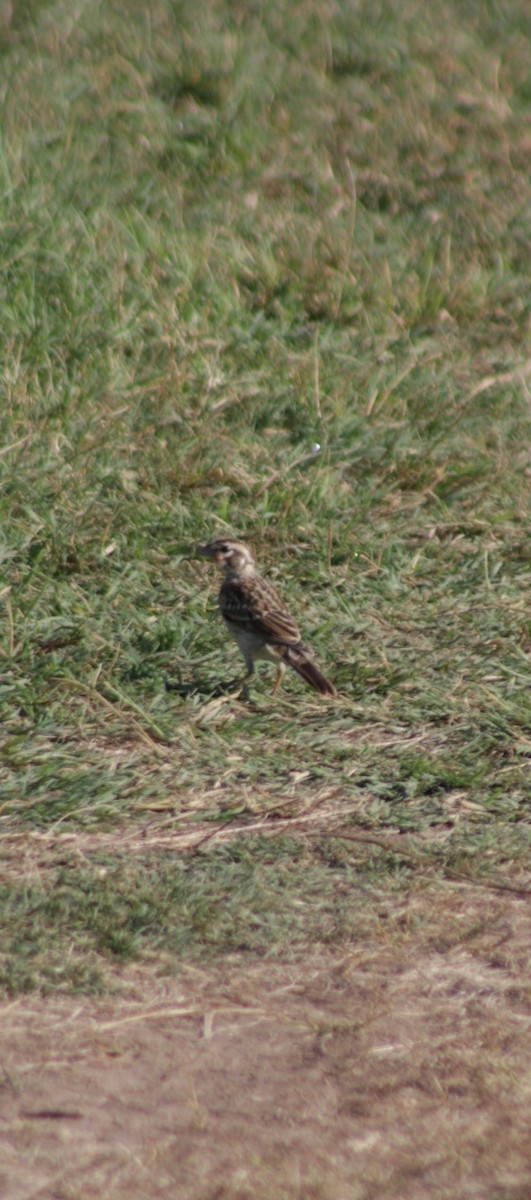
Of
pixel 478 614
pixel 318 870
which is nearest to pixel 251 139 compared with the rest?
pixel 478 614

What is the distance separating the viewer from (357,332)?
1000 centimetres

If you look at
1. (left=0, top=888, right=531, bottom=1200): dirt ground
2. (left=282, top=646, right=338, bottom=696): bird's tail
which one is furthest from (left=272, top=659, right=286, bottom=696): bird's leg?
(left=0, top=888, right=531, bottom=1200): dirt ground

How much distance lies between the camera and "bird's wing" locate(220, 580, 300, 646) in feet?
21.7

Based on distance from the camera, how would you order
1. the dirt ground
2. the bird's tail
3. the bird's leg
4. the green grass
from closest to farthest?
the dirt ground, the green grass, the bird's tail, the bird's leg

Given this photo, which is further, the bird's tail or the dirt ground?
the bird's tail

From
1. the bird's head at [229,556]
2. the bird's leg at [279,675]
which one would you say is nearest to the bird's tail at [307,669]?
the bird's leg at [279,675]

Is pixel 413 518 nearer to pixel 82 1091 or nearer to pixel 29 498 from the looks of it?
Answer: pixel 29 498

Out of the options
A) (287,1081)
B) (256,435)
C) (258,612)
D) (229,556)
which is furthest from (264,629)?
(287,1081)

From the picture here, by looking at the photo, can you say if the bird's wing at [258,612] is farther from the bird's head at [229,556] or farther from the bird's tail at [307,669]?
the bird's head at [229,556]

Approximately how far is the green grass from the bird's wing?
0.28m

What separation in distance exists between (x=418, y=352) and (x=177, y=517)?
2.49 meters

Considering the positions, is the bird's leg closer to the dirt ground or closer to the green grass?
the green grass

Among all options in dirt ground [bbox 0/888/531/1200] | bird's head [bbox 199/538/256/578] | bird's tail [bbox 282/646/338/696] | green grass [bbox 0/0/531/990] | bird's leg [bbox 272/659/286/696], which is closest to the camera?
dirt ground [bbox 0/888/531/1200]

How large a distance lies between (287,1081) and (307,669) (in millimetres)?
2531
